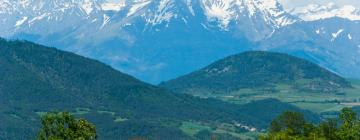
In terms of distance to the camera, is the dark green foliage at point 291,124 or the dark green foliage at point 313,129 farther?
the dark green foliage at point 291,124

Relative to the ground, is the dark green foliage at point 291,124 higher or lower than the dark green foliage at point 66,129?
higher

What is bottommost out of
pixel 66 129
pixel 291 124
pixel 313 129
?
pixel 66 129

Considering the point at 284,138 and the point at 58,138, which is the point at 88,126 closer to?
the point at 58,138

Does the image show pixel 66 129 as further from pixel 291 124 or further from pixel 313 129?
pixel 291 124

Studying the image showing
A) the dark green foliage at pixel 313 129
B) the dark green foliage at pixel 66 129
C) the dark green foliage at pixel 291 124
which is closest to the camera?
the dark green foliage at pixel 66 129

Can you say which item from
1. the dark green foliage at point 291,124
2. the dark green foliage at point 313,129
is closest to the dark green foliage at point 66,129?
the dark green foliage at point 313,129

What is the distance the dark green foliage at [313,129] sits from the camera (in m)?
135

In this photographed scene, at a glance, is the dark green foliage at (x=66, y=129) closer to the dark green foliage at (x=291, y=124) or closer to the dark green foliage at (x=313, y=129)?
the dark green foliage at (x=313, y=129)

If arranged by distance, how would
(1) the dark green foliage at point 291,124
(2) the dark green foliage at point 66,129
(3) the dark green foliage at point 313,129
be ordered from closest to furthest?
(2) the dark green foliage at point 66,129 → (3) the dark green foliage at point 313,129 → (1) the dark green foliage at point 291,124

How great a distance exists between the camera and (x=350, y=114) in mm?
140250

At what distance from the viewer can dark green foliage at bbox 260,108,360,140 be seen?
13500 centimetres

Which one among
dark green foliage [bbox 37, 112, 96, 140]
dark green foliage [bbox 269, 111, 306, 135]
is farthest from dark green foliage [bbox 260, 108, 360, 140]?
dark green foliage [bbox 37, 112, 96, 140]

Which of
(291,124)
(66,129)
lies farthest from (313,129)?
(66,129)

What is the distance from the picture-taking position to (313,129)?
15175cm
